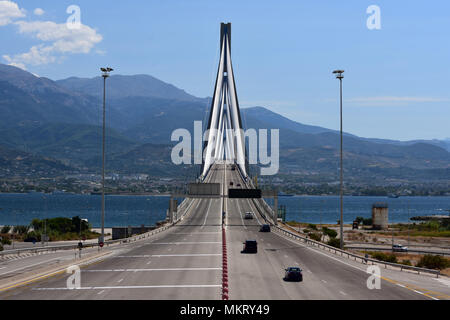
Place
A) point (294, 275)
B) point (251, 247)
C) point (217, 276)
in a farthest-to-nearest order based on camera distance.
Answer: point (251, 247) < point (217, 276) < point (294, 275)

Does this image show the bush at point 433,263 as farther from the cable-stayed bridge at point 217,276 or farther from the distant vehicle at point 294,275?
the distant vehicle at point 294,275

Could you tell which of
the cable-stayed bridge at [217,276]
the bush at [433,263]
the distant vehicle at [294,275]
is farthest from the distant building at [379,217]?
the distant vehicle at [294,275]

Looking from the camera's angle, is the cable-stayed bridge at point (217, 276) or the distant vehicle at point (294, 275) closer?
the cable-stayed bridge at point (217, 276)

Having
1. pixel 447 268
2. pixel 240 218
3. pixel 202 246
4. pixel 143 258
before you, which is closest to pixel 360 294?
pixel 143 258

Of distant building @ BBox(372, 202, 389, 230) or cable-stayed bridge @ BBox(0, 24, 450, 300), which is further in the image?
distant building @ BBox(372, 202, 389, 230)

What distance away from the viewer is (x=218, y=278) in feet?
120

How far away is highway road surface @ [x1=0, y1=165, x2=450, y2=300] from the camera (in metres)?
30.4

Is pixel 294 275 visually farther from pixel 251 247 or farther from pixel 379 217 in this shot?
pixel 379 217

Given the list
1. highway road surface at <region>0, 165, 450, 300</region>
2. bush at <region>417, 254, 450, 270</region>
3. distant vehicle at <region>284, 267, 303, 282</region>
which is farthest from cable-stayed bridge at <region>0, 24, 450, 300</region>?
bush at <region>417, 254, 450, 270</region>

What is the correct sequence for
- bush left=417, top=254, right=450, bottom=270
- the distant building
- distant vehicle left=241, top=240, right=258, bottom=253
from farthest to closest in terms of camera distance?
the distant building, bush left=417, top=254, right=450, bottom=270, distant vehicle left=241, top=240, right=258, bottom=253

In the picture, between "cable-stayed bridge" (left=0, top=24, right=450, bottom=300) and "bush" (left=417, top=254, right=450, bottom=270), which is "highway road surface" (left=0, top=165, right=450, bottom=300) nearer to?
"cable-stayed bridge" (left=0, top=24, right=450, bottom=300)

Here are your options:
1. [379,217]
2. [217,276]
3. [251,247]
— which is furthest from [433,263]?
[379,217]

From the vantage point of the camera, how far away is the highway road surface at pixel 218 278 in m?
30.4
